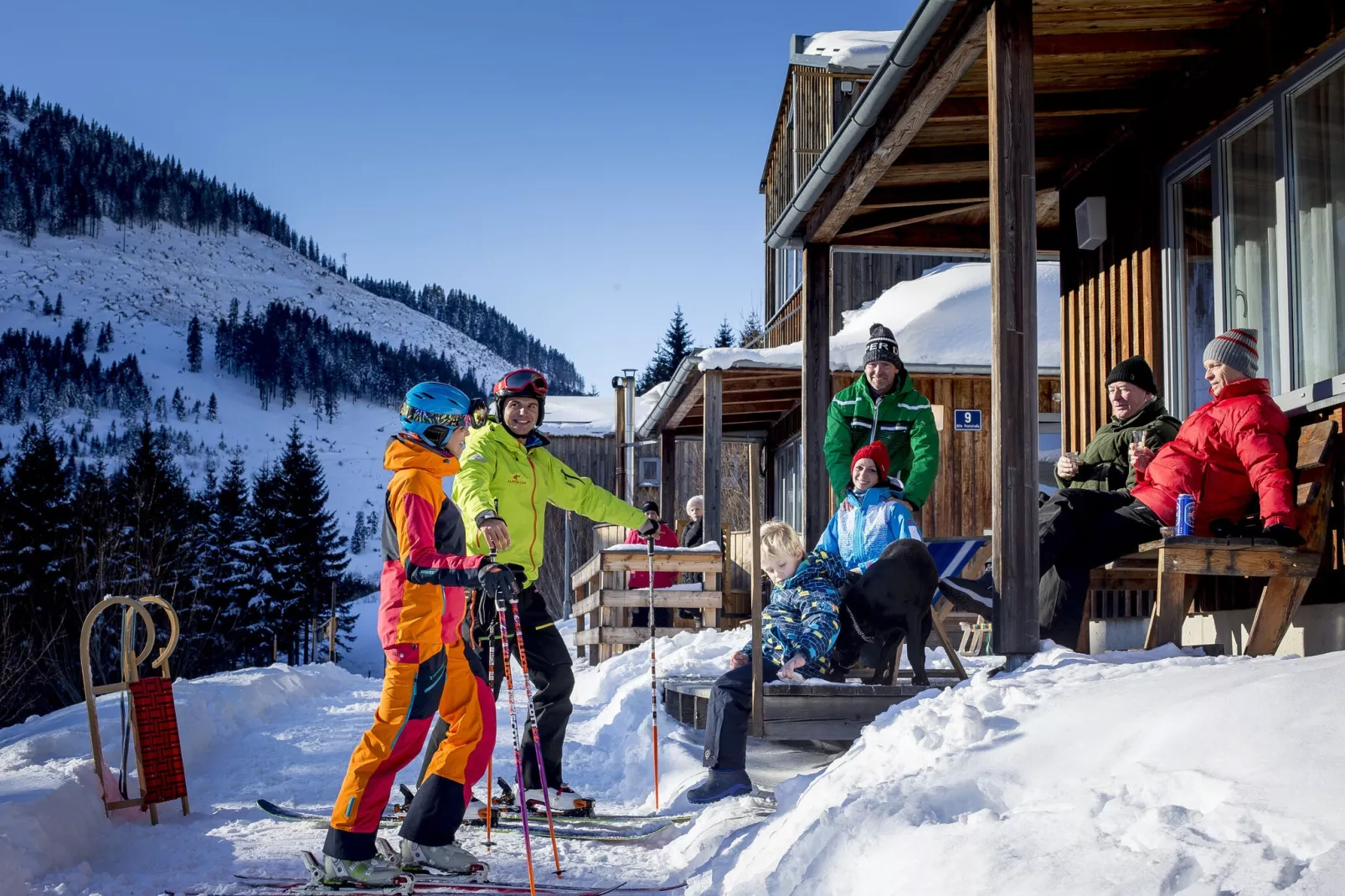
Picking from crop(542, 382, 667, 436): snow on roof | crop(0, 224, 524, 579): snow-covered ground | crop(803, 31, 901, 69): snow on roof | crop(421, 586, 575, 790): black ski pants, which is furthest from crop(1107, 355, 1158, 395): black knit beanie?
crop(0, 224, 524, 579): snow-covered ground

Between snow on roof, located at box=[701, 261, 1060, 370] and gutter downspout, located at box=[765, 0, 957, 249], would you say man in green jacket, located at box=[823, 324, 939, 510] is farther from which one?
snow on roof, located at box=[701, 261, 1060, 370]

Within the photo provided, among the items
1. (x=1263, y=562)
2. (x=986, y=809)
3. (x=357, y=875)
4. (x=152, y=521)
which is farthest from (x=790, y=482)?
(x=152, y=521)

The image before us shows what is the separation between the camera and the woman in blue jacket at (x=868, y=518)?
588 cm

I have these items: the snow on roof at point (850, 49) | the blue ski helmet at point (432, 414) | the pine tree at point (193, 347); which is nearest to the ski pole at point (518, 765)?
the blue ski helmet at point (432, 414)

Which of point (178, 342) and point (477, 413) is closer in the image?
point (477, 413)

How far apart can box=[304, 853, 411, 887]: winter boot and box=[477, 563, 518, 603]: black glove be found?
1.05 meters

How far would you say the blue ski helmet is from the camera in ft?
15.9

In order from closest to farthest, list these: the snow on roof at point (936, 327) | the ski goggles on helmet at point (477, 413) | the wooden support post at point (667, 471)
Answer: the ski goggles on helmet at point (477, 413) < the snow on roof at point (936, 327) < the wooden support post at point (667, 471)

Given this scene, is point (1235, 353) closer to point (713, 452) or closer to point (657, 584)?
point (713, 452)

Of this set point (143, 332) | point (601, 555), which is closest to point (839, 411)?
point (601, 555)

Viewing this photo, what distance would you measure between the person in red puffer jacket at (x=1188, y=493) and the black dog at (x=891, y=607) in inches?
13.9

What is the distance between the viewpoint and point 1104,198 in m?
8.59

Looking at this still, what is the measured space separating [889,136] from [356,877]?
507 cm

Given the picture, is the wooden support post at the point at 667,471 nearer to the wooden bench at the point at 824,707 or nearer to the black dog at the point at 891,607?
the black dog at the point at 891,607
